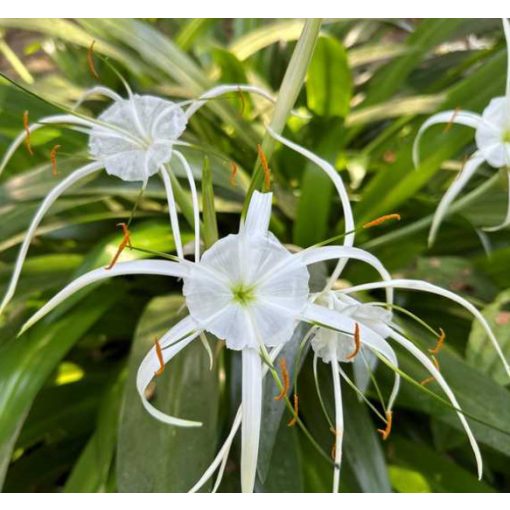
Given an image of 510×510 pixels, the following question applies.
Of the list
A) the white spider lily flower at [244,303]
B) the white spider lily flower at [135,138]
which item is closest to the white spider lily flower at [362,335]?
the white spider lily flower at [244,303]

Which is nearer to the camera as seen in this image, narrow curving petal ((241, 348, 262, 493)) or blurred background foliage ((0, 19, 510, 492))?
narrow curving petal ((241, 348, 262, 493))

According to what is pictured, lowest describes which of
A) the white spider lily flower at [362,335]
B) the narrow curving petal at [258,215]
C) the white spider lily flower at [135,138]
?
the white spider lily flower at [362,335]

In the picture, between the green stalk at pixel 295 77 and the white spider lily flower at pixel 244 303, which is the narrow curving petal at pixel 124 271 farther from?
the green stalk at pixel 295 77

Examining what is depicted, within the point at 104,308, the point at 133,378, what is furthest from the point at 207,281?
the point at 104,308

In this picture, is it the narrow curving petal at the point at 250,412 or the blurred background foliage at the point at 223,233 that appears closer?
the narrow curving petal at the point at 250,412

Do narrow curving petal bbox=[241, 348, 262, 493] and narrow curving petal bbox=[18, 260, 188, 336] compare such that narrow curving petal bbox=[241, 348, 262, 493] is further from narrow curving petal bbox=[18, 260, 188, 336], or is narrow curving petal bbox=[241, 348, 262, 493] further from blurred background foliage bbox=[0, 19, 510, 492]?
blurred background foliage bbox=[0, 19, 510, 492]

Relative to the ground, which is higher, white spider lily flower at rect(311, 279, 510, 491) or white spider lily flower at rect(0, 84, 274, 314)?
white spider lily flower at rect(0, 84, 274, 314)

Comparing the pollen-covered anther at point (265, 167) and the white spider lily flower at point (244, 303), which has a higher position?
the pollen-covered anther at point (265, 167)

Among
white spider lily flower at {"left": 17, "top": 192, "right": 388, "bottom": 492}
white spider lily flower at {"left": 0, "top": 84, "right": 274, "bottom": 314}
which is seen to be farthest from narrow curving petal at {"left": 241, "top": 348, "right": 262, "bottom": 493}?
white spider lily flower at {"left": 0, "top": 84, "right": 274, "bottom": 314}

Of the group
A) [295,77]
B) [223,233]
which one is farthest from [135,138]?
[223,233]
